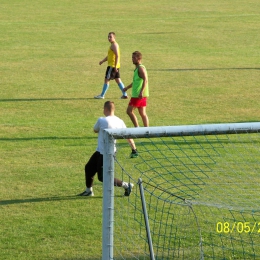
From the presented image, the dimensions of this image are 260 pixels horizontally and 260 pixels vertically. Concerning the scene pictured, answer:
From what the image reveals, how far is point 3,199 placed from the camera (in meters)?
10.6

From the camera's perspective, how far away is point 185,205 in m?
8.91

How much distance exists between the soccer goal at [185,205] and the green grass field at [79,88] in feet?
1.79

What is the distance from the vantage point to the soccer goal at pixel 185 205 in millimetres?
6484

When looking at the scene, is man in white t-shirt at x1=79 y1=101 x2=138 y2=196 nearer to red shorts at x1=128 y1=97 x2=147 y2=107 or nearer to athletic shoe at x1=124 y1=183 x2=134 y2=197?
athletic shoe at x1=124 y1=183 x2=134 y2=197

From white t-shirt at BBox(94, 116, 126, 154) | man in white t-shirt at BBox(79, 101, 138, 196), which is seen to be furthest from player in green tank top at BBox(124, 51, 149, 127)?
white t-shirt at BBox(94, 116, 126, 154)

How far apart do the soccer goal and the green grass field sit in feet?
1.79

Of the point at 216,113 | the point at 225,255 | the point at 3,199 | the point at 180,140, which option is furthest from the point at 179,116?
the point at 225,255

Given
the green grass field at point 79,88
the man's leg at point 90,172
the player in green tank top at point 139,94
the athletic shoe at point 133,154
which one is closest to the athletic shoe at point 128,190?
the green grass field at point 79,88

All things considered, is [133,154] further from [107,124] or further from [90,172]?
[107,124]

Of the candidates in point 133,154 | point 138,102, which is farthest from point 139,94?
point 133,154

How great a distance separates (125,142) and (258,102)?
5.57 m

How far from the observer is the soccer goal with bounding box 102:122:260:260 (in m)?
6.48

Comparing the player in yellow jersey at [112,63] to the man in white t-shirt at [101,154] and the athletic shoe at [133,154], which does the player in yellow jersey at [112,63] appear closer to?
the athletic shoe at [133,154]

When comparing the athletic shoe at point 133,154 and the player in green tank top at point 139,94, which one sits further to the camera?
the player in green tank top at point 139,94
